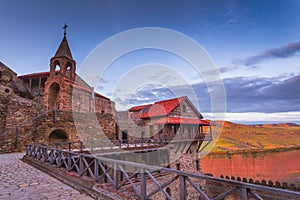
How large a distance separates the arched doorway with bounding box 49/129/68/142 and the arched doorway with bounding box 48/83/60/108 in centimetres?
621

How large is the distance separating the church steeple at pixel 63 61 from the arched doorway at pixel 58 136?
24.8ft

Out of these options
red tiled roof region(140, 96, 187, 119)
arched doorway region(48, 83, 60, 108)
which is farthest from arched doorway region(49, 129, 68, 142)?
red tiled roof region(140, 96, 187, 119)

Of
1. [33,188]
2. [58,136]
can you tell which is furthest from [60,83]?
[33,188]

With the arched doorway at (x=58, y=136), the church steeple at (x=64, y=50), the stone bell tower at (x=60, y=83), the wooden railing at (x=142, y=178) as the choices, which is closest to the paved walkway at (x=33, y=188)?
the wooden railing at (x=142, y=178)

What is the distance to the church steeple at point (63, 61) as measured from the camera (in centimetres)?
2023

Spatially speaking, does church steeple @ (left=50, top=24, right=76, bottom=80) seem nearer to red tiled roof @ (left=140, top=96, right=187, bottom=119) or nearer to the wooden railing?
red tiled roof @ (left=140, top=96, right=187, bottom=119)

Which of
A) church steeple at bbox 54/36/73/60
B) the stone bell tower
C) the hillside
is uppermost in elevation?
church steeple at bbox 54/36/73/60

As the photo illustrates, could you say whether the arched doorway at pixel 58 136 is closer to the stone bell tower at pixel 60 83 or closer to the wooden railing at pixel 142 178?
the stone bell tower at pixel 60 83

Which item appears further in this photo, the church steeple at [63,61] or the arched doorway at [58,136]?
the church steeple at [63,61]

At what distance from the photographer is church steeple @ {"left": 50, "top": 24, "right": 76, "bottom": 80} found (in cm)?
2023

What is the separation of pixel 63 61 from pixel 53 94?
13.3 feet

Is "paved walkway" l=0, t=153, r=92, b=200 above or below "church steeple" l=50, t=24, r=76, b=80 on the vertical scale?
below

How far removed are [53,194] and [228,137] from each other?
90.5ft

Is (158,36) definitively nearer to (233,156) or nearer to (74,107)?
(74,107)
